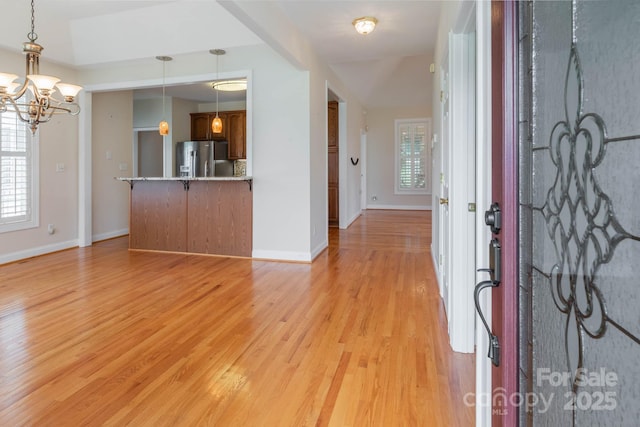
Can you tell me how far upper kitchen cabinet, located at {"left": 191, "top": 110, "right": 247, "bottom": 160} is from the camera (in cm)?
759

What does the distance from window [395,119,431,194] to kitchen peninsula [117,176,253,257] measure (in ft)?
20.2

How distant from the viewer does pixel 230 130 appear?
765cm

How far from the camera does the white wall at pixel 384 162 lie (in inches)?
383

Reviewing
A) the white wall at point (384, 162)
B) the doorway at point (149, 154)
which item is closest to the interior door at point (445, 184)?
the white wall at point (384, 162)

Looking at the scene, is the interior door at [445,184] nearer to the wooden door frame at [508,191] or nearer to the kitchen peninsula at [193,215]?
the wooden door frame at [508,191]

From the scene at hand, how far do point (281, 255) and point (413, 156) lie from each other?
20.9 feet

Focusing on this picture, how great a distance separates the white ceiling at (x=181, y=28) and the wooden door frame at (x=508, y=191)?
9.86ft

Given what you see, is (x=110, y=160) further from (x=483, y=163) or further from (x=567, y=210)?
(x=567, y=210)

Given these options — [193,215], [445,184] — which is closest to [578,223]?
[445,184]

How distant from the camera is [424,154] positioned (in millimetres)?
9570

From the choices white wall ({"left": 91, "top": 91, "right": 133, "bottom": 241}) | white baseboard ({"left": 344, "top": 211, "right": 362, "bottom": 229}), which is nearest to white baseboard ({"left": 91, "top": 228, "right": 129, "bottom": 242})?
white wall ({"left": 91, "top": 91, "right": 133, "bottom": 241})

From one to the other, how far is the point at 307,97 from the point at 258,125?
0.72m

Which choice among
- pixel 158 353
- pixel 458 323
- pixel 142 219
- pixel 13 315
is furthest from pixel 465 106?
pixel 142 219

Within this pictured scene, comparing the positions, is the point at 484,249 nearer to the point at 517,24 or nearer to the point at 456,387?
the point at 517,24
